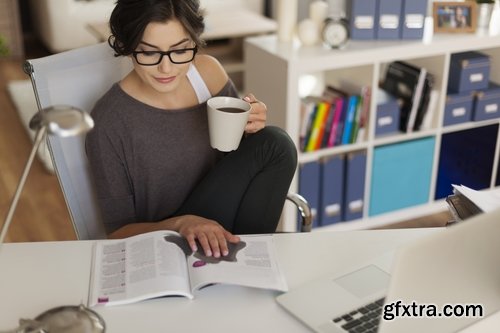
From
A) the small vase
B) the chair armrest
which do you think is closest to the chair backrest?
the chair armrest

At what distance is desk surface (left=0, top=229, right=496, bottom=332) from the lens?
1.34 metres

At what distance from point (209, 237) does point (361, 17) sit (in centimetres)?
174

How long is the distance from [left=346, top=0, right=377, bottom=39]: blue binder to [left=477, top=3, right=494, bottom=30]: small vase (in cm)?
56

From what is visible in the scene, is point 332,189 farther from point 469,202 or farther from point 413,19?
point 469,202

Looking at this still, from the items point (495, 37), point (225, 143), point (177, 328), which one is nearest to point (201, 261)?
point (177, 328)

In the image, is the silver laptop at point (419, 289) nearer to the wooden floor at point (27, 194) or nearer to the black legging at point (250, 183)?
the black legging at point (250, 183)

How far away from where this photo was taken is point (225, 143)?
1.69 m

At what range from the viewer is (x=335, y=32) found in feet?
9.70

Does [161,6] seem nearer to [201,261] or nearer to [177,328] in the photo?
[201,261]

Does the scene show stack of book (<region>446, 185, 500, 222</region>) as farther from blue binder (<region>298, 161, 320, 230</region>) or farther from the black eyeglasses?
blue binder (<region>298, 161, 320, 230</region>)

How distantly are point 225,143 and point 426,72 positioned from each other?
1.80 metres

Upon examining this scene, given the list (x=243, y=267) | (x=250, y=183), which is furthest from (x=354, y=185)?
(x=243, y=267)

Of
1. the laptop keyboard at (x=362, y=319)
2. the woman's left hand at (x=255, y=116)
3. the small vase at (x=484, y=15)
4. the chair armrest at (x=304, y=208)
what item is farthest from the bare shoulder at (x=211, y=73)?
the small vase at (x=484, y=15)

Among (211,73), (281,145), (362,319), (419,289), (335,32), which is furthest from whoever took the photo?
(335,32)
